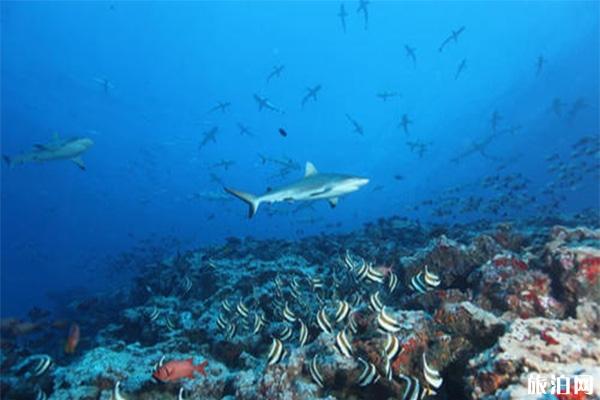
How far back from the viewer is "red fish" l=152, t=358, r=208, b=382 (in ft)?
18.1

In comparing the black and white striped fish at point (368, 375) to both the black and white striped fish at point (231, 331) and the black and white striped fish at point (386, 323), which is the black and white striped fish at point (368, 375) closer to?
the black and white striped fish at point (386, 323)

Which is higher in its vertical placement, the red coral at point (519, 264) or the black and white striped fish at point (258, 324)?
the red coral at point (519, 264)

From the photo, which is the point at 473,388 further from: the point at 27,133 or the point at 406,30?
the point at 406,30

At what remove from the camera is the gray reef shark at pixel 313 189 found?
8.59 metres

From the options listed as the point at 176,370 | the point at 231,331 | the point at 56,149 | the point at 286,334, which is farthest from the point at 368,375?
the point at 56,149

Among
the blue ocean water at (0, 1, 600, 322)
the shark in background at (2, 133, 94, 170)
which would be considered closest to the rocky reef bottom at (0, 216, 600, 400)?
the shark in background at (2, 133, 94, 170)

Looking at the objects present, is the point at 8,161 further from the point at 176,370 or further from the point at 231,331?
the point at 176,370

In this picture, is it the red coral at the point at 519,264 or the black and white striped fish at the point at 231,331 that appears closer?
the red coral at the point at 519,264

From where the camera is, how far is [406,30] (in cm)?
10319

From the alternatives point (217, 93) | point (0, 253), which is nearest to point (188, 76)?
point (217, 93)

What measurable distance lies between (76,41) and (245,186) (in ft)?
246

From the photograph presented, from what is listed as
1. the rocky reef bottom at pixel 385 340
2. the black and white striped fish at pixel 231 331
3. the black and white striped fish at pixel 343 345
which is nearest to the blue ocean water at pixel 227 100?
the rocky reef bottom at pixel 385 340

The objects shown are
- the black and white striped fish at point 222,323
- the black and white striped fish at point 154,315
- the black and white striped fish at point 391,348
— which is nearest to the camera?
the black and white striped fish at point 391,348

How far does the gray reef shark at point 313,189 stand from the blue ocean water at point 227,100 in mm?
22802
